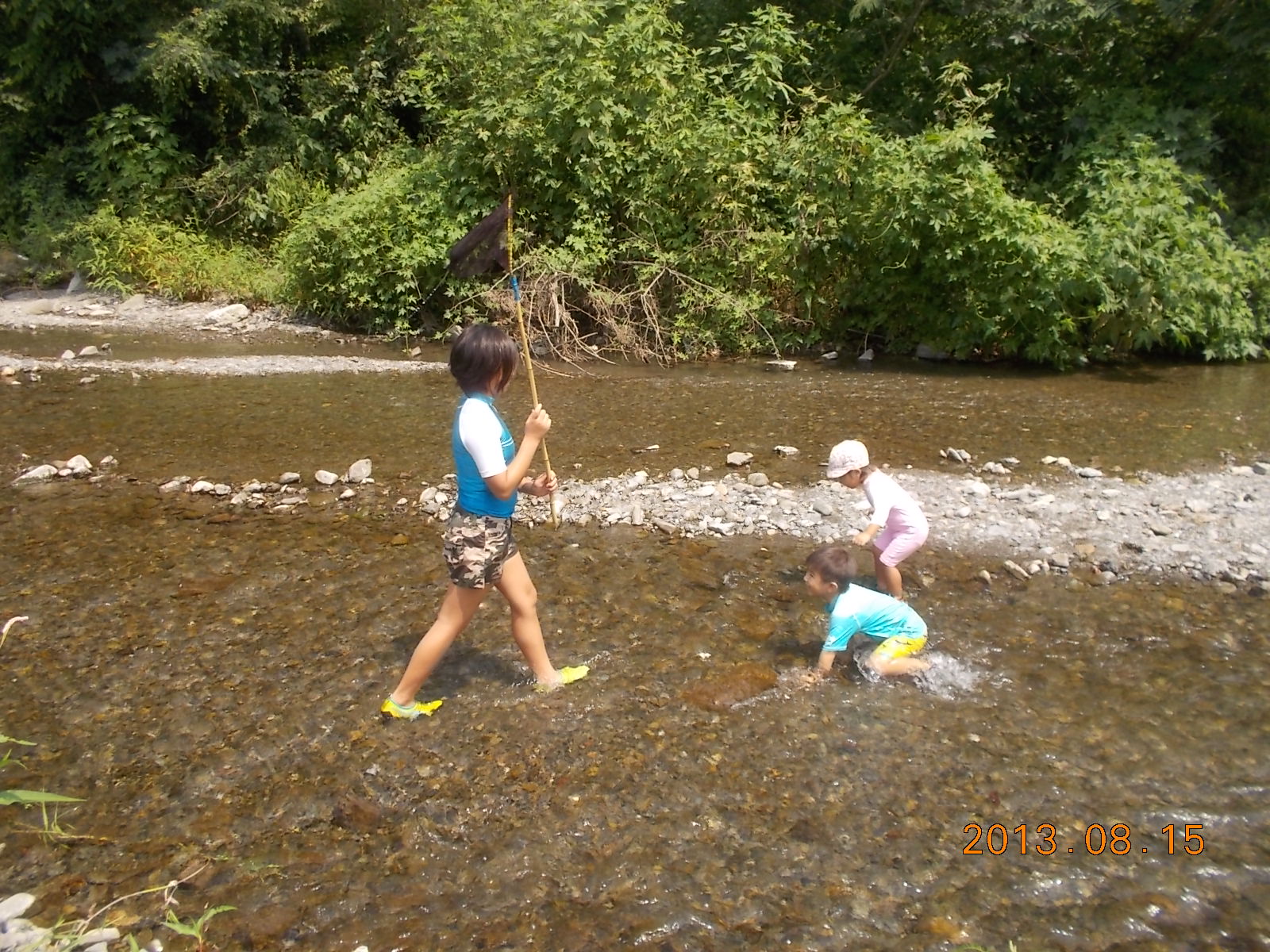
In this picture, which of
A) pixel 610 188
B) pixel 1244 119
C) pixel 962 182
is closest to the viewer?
pixel 962 182

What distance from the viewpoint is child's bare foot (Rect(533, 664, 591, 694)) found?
15.4ft

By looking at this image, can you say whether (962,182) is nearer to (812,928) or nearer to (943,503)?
(943,503)

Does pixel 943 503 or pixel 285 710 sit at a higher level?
pixel 943 503

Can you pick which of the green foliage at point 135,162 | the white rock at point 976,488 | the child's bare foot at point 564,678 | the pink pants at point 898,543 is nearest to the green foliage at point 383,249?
the green foliage at point 135,162

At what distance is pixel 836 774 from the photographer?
4102 mm

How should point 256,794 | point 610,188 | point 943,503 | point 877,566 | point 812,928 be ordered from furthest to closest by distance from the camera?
point 610,188
point 943,503
point 877,566
point 256,794
point 812,928

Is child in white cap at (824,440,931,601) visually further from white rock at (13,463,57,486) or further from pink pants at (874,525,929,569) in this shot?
white rock at (13,463,57,486)

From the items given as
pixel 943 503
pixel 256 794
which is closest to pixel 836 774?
pixel 256 794

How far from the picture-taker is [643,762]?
420cm

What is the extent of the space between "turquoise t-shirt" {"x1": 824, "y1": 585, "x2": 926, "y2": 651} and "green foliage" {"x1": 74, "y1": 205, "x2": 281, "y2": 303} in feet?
43.0

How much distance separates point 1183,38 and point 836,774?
45.2 ft

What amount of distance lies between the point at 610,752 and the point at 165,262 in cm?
1571

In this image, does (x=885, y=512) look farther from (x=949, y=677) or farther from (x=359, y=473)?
(x=359, y=473)

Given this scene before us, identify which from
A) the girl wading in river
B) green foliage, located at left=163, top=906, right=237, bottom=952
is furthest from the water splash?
green foliage, located at left=163, top=906, right=237, bottom=952
